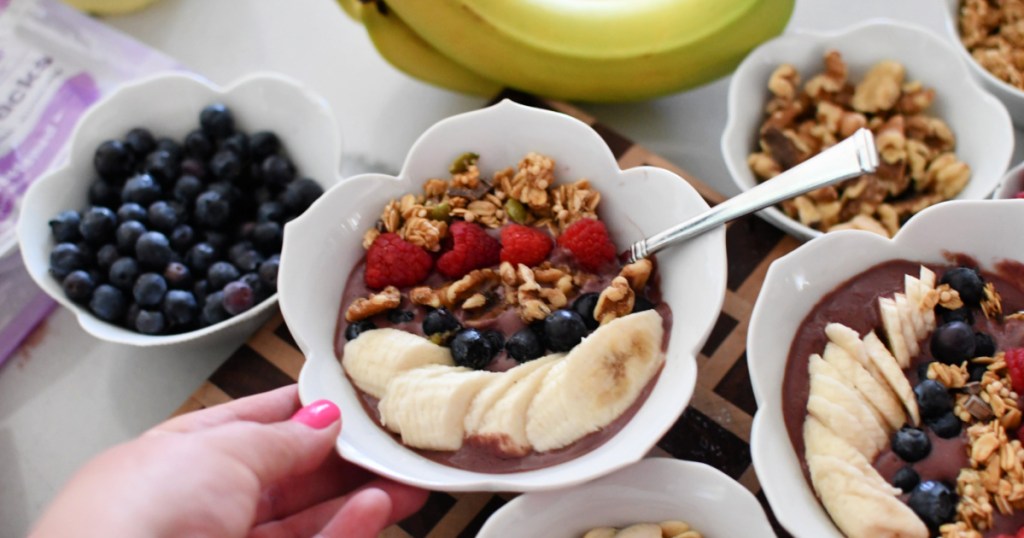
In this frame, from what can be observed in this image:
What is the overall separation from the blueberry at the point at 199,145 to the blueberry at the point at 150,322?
0.34 meters

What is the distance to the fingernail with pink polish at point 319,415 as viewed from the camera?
115cm

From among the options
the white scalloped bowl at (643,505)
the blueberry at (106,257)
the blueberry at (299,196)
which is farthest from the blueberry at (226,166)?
the white scalloped bowl at (643,505)

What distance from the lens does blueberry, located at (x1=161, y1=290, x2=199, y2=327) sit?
149 centimetres

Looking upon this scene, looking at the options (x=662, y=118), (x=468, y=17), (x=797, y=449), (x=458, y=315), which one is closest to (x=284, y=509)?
(x=458, y=315)

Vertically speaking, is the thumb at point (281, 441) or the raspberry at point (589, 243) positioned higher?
the raspberry at point (589, 243)

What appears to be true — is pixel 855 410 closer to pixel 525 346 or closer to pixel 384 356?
pixel 525 346

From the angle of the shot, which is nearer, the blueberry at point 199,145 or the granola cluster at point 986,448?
the granola cluster at point 986,448

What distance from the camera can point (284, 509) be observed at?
1294 mm

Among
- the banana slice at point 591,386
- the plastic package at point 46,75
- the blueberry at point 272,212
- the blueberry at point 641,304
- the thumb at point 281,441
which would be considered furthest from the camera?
the plastic package at point 46,75

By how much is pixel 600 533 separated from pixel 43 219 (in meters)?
1.12

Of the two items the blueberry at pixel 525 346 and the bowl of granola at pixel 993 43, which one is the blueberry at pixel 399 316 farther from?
the bowl of granola at pixel 993 43

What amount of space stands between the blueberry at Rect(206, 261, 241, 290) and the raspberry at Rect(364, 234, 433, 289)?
314 mm

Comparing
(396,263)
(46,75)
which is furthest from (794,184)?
(46,75)

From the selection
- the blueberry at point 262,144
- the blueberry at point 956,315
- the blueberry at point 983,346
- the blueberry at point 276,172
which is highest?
the blueberry at point 956,315
